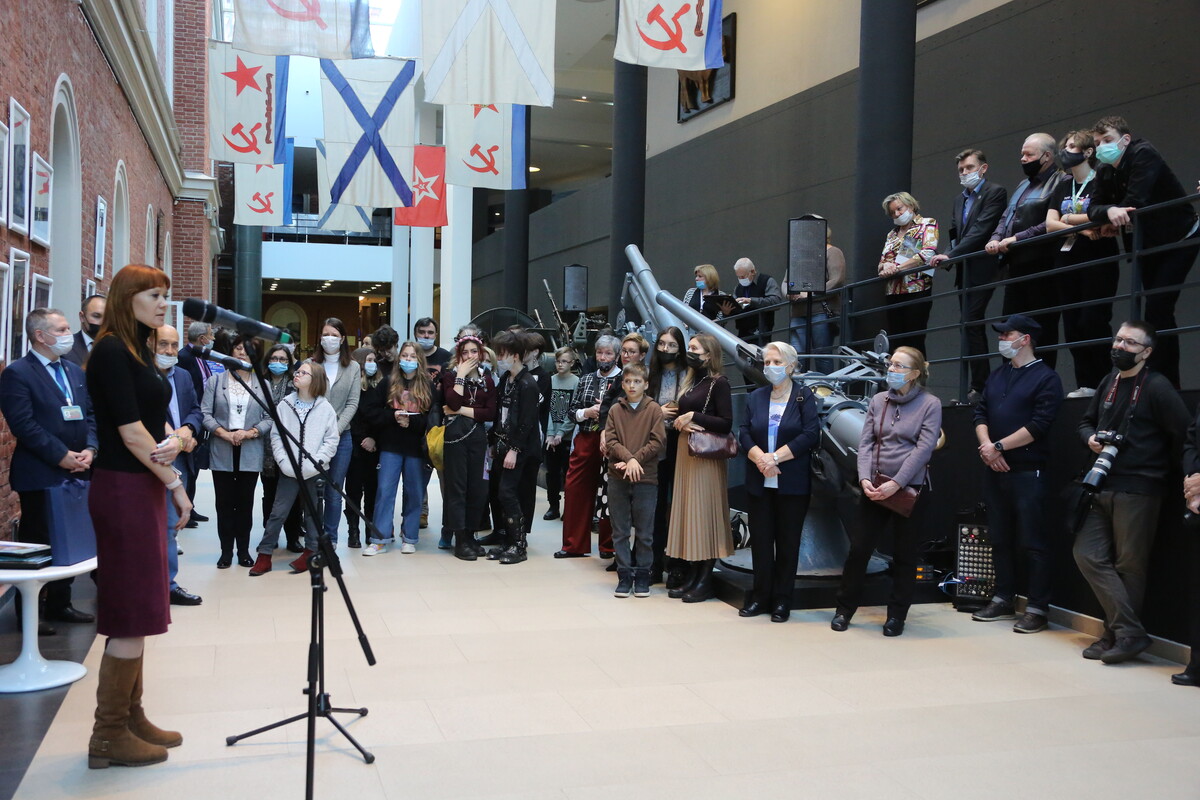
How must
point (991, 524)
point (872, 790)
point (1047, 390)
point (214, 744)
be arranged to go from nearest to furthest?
point (872, 790) < point (214, 744) < point (1047, 390) < point (991, 524)

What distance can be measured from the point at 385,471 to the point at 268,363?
4.19 ft

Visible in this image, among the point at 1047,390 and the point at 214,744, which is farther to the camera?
the point at 1047,390

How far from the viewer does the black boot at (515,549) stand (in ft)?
27.8

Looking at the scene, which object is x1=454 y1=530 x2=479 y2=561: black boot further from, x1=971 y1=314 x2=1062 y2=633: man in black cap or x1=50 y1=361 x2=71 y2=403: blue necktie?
x1=971 y1=314 x2=1062 y2=633: man in black cap

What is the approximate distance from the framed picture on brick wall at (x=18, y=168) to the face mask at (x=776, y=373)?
477cm

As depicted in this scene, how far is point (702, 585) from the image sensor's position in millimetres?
7141

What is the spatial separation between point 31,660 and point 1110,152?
6.41m

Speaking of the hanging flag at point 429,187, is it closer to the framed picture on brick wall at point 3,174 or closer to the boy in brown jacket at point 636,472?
the boy in brown jacket at point 636,472

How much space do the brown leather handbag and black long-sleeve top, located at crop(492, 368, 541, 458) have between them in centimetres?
195

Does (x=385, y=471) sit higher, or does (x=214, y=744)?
(x=385, y=471)

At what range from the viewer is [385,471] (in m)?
8.70

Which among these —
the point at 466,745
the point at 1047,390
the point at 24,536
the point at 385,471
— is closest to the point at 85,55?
the point at 385,471

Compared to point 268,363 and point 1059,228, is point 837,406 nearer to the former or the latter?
point 1059,228

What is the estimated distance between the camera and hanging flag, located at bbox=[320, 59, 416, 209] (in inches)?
501
